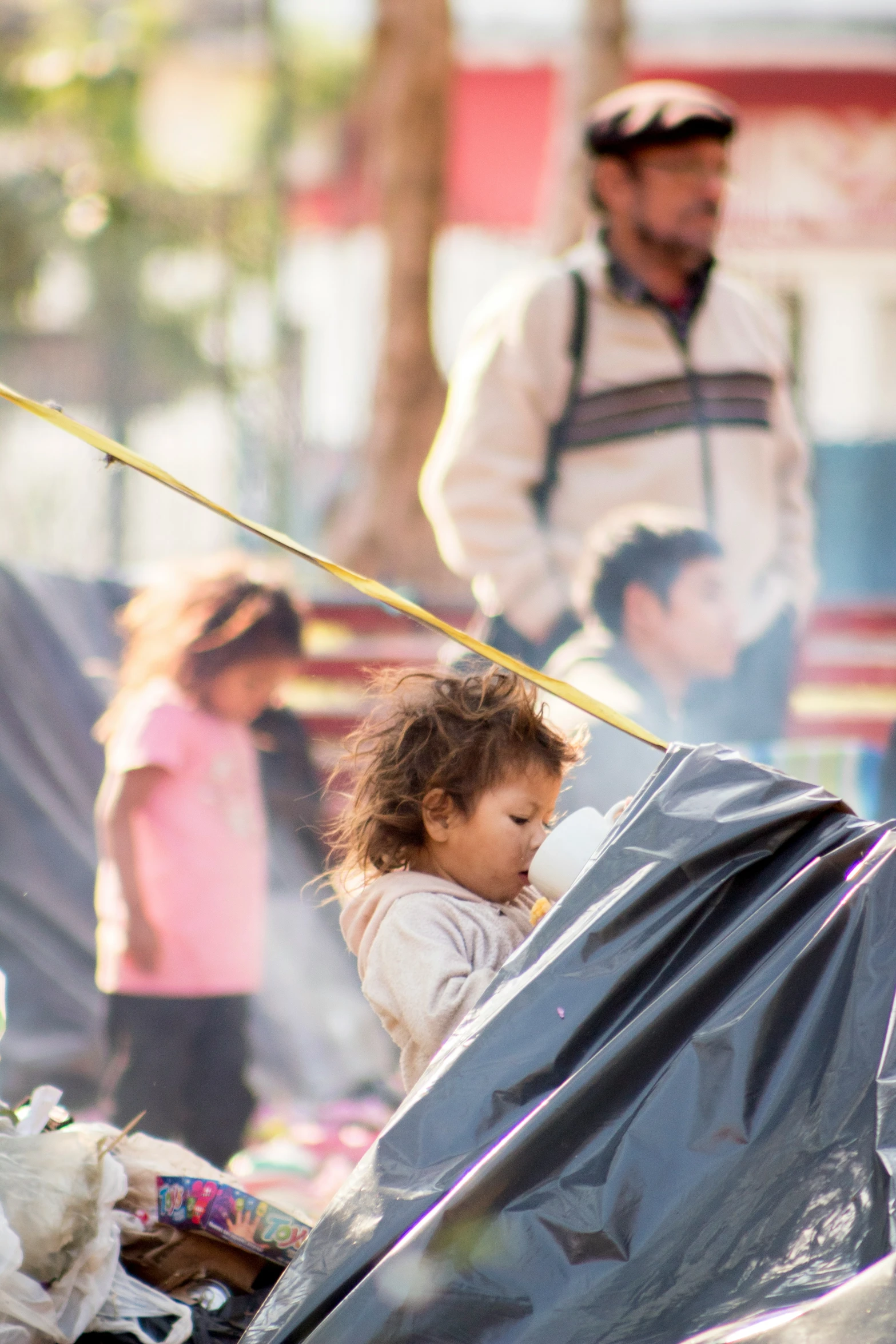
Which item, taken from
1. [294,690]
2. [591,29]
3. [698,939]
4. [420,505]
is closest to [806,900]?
[698,939]

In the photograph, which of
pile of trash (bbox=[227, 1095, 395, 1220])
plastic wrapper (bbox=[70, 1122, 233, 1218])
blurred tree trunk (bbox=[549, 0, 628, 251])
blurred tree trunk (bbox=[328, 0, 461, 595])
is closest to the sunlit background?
blurred tree trunk (bbox=[328, 0, 461, 595])

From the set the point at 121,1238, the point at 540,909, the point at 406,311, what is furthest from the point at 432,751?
the point at 406,311

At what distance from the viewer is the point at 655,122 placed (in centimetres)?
329

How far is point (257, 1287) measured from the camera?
1983 millimetres

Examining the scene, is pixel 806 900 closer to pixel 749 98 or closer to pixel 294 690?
pixel 294 690

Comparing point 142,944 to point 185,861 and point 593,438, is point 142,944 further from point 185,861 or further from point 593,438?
point 593,438

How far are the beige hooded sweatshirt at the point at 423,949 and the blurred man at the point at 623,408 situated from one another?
142 cm

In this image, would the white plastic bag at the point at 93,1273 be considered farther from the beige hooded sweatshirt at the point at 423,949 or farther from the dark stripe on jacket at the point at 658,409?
the dark stripe on jacket at the point at 658,409

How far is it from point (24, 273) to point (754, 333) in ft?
29.0

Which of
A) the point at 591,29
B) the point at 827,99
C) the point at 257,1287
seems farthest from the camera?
the point at 827,99

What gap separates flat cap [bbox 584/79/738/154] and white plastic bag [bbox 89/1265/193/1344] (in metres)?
2.37

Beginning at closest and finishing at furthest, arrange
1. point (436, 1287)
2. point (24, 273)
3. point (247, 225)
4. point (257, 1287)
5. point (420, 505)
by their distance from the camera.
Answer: point (436, 1287)
point (257, 1287)
point (420, 505)
point (247, 225)
point (24, 273)

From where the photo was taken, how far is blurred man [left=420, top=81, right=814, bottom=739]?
10.9ft

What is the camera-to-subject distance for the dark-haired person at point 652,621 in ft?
10.3
